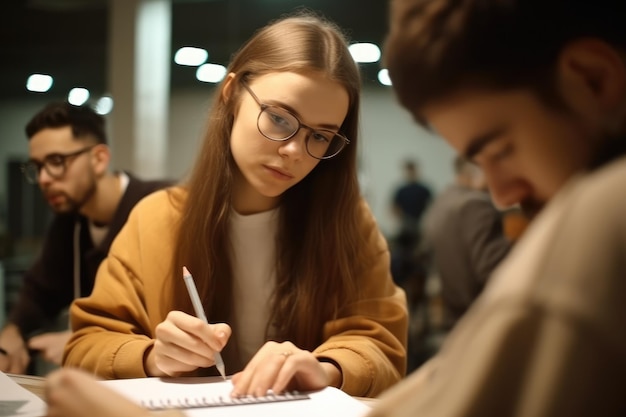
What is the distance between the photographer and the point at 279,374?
3.63ft

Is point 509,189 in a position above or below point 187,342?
above

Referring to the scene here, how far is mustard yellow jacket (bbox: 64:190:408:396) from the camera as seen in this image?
4.26ft

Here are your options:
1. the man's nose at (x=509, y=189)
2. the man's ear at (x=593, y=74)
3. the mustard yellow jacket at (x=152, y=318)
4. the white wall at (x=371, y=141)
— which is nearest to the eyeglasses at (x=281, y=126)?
the white wall at (x=371, y=141)

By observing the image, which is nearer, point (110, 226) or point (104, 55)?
point (110, 226)

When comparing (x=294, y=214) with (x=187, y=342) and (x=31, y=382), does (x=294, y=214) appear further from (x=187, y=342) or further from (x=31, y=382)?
(x=31, y=382)

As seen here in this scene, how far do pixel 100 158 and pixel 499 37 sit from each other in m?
1.53

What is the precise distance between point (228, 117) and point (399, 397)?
0.92m

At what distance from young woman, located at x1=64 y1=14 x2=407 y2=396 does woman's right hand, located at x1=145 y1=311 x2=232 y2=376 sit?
6 centimetres

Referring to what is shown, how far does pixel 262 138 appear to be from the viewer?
133 cm

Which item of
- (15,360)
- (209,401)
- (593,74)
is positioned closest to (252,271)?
(209,401)

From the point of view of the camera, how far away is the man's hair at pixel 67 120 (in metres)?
1.75

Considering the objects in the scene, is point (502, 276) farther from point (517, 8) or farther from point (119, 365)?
point (119, 365)

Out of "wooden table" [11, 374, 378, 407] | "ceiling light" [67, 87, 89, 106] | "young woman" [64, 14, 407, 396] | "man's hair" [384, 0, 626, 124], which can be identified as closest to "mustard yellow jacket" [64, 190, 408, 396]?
"young woman" [64, 14, 407, 396]

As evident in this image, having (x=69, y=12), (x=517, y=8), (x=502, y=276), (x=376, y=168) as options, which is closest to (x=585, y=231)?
(x=502, y=276)
